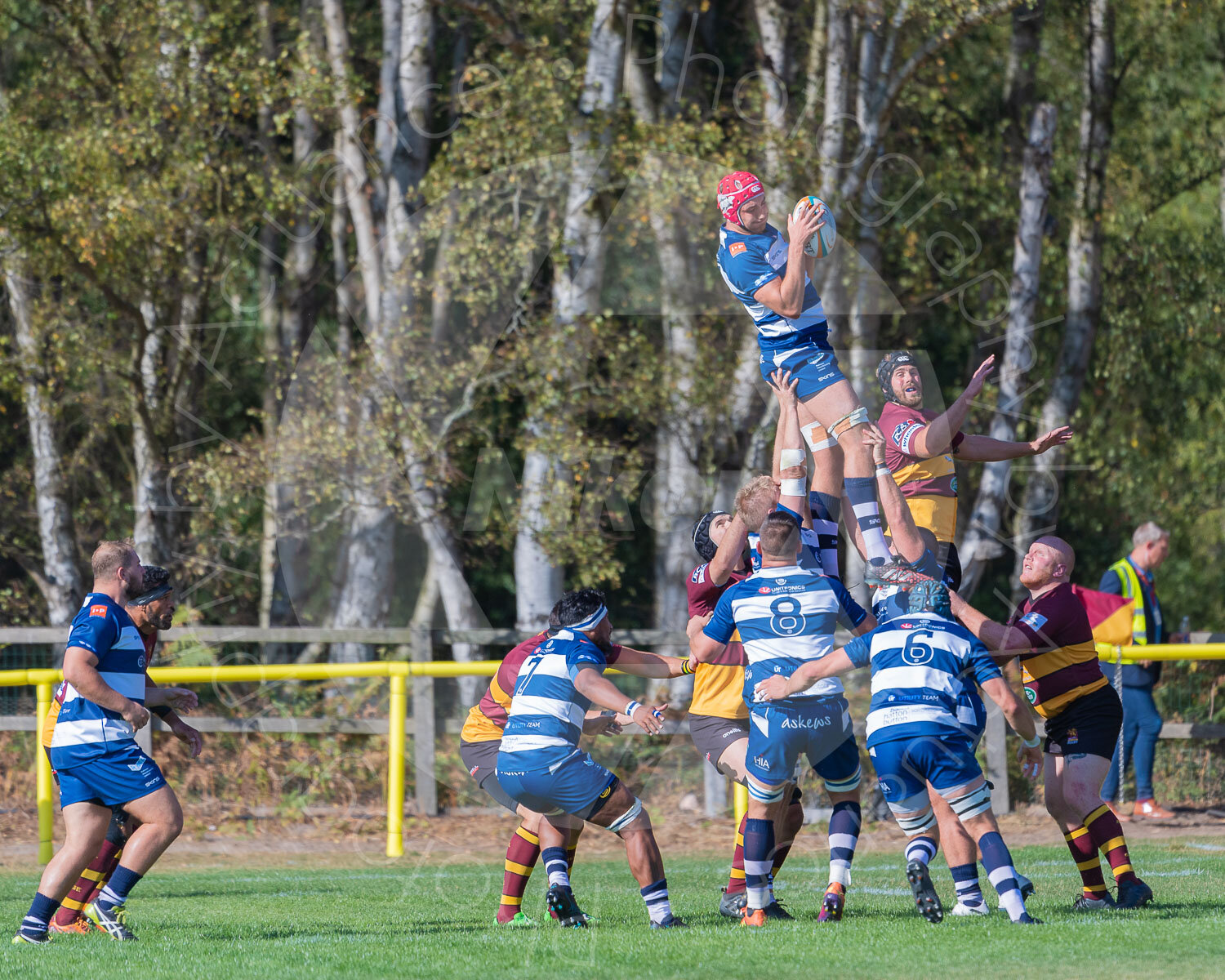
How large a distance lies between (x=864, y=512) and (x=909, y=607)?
1220 mm

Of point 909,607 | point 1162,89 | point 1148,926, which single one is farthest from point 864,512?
point 1162,89

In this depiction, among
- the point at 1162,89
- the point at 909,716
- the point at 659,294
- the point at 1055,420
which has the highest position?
the point at 1162,89

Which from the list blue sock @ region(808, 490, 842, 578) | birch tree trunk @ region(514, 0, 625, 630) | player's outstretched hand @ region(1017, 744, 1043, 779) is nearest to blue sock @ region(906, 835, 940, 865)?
player's outstretched hand @ region(1017, 744, 1043, 779)

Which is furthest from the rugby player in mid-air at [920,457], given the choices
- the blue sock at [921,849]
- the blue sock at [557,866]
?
the blue sock at [557,866]

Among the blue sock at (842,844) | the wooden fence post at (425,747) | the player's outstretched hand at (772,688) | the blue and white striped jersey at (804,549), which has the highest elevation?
the blue and white striped jersey at (804,549)

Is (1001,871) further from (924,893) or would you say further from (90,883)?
(90,883)

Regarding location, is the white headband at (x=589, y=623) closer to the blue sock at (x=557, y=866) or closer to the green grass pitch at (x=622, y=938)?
the blue sock at (x=557, y=866)

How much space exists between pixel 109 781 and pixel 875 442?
4.09 m

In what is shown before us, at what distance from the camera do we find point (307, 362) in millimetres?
17156

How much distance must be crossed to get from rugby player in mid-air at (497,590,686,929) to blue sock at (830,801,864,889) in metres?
0.84

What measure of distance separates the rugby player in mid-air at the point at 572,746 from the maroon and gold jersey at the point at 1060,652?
79.6 inches

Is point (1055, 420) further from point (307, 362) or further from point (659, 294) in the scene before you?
point (307, 362)

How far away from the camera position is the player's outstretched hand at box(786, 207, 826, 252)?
7543 mm

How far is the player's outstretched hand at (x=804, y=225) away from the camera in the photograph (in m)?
7.54
